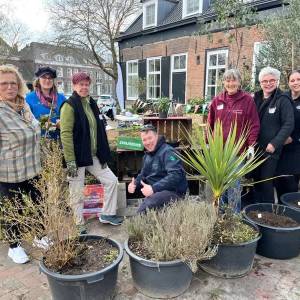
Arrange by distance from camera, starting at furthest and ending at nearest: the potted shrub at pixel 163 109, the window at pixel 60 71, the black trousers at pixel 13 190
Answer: the window at pixel 60 71, the potted shrub at pixel 163 109, the black trousers at pixel 13 190

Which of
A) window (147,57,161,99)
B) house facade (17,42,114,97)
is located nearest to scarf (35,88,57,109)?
window (147,57,161,99)

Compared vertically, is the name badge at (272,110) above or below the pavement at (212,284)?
above

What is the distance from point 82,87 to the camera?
2.94 m

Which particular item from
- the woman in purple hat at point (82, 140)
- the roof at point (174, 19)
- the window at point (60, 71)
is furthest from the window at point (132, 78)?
the window at point (60, 71)

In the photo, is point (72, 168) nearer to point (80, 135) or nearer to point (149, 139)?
point (80, 135)

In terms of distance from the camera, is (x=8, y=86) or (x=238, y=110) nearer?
(x=8, y=86)

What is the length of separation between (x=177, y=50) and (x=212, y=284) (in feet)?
39.9

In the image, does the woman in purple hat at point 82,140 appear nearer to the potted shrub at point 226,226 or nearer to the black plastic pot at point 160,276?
the black plastic pot at point 160,276

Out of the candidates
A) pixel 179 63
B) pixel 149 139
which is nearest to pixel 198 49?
pixel 179 63

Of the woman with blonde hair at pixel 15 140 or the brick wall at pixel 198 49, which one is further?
the brick wall at pixel 198 49

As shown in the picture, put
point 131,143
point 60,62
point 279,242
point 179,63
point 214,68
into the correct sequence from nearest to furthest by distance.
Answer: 1. point 279,242
2. point 131,143
3. point 214,68
4. point 179,63
5. point 60,62

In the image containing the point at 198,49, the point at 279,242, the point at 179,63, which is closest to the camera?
the point at 279,242

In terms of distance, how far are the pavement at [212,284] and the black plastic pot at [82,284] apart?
11.4 inches

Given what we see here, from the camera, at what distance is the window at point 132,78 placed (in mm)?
16297
